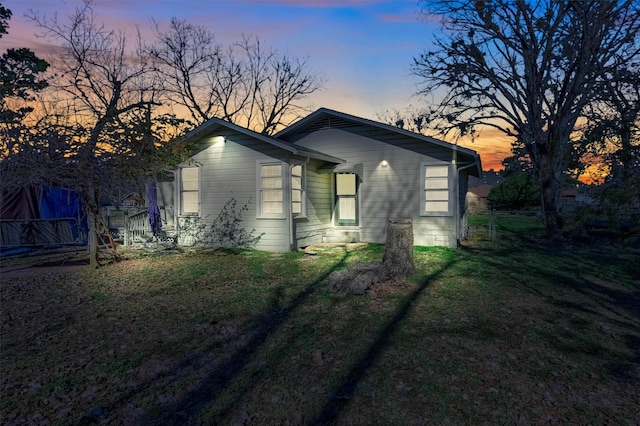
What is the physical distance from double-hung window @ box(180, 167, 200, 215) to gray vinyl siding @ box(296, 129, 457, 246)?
182 inches

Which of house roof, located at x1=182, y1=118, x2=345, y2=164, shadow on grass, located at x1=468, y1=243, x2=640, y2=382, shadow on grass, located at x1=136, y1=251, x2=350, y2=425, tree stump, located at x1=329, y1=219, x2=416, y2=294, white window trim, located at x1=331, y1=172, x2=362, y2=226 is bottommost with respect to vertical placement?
shadow on grass, located at x1=136, y1=251, x2=350, y2=425

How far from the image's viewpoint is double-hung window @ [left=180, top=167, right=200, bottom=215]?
42.0ft

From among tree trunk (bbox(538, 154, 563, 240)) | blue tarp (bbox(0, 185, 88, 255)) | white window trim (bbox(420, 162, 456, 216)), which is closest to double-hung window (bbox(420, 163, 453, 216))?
white window trim (bbox(420, 162, 456, 216))

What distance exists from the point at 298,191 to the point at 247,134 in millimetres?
2328

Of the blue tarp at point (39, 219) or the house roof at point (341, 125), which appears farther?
the blue tarp at point (39, 219)

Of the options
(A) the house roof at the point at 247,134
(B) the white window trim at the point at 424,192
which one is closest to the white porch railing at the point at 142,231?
(A) the house roof at the point at 247,134

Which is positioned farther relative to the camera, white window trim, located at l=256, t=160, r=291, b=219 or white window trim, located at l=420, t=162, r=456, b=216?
white window trim, located at l=420, t=162, r=456, b=216

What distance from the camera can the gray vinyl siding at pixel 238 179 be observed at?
37.9 feet

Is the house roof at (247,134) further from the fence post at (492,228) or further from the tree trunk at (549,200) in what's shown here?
the tree trunk at (549,200)

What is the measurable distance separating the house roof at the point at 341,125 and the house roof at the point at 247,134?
144 cm

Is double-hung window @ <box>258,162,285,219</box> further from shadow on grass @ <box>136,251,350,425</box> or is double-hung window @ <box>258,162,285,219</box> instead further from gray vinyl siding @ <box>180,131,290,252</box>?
shadow on grass @ <box>136,251,350,425</box>

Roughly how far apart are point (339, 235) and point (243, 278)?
5.98 meters

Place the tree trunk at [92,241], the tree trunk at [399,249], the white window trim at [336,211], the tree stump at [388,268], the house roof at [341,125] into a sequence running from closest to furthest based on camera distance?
the tree stump at [388,268] → the tree trunk at [399,249] → the tree trunk at [92,241] → the house roof at [341,125] → the white window trim at [336,211]

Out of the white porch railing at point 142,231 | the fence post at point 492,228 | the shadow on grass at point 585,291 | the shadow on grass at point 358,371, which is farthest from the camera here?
the fence post at point 492,228
